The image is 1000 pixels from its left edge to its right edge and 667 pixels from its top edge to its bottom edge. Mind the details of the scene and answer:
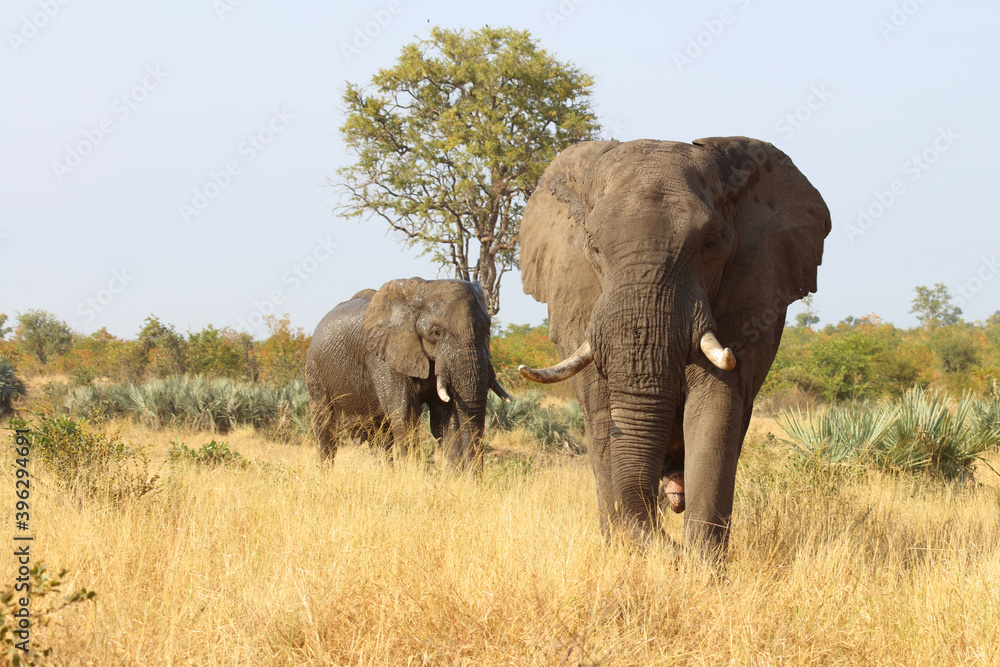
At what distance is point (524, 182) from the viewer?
21547 mm

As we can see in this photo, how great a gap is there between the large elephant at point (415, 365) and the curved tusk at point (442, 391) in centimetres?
1

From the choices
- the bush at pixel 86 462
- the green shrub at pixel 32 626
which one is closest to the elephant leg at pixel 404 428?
the bush at pixel 86 462

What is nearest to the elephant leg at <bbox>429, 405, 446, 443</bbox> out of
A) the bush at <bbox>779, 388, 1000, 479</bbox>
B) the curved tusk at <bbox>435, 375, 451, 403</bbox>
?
the curved tusk at <bbox>435, 375, 451, 403</bbox>

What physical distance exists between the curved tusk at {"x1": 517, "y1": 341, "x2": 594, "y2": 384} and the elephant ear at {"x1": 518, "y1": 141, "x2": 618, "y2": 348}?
46 centimetres

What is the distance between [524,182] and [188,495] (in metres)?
16.1

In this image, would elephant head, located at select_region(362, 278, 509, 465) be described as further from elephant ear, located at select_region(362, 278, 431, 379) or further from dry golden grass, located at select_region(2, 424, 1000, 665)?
dry golden grass, located at select_region(2, 424, 1000, 665)

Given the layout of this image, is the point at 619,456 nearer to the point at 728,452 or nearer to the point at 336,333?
the point at 728,452

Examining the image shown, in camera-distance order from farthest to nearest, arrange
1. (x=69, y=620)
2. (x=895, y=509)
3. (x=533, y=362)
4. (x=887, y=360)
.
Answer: (x=533, y=362), (x=887, y=360), (x=895, y=509), (x=69, y=620)

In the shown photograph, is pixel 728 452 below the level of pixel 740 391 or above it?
below

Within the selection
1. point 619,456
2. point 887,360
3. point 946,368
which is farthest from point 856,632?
point 946,368

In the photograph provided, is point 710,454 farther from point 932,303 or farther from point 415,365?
point 932,303

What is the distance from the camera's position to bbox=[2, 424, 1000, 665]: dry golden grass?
3.60m

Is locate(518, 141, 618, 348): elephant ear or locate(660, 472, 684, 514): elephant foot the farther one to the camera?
locate(660, 472, 684, 514): elephant foot

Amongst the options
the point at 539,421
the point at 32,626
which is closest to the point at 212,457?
the point at 32,626
